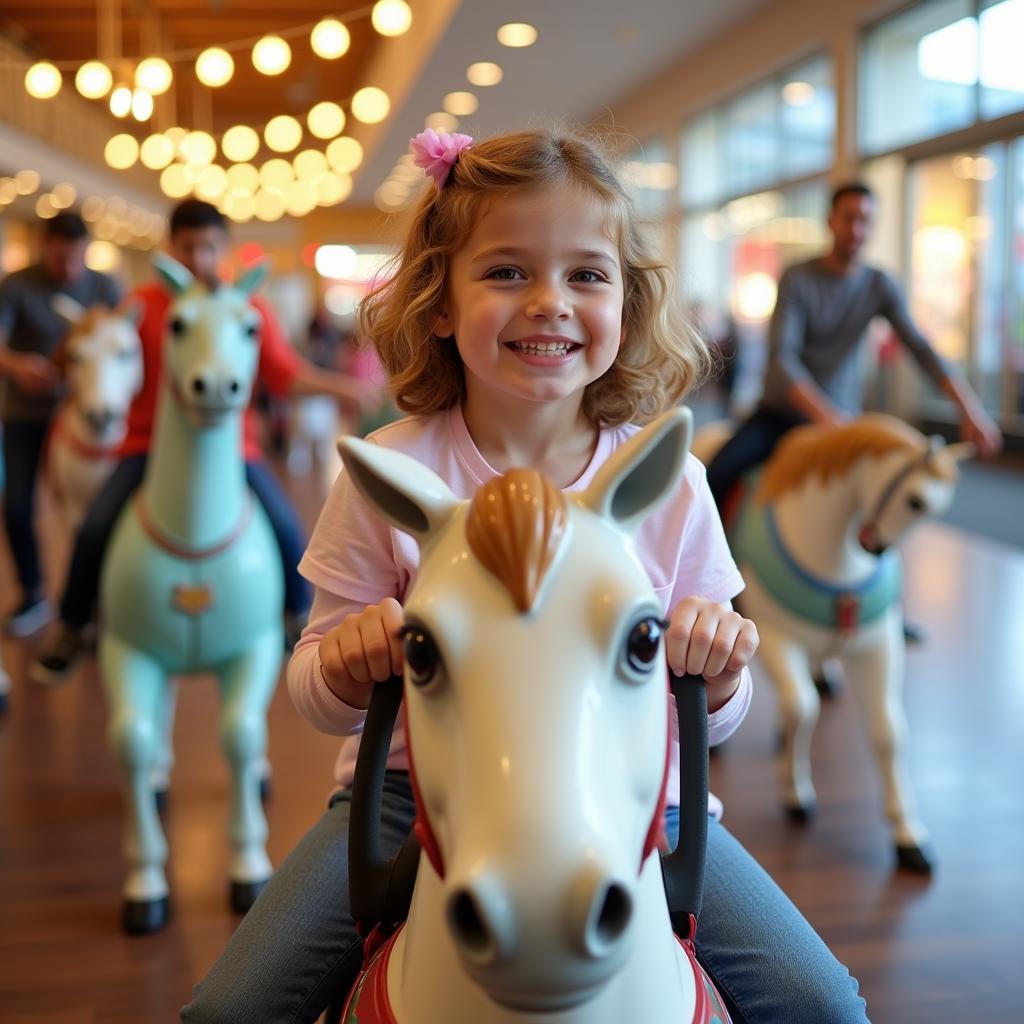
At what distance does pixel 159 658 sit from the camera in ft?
9.24

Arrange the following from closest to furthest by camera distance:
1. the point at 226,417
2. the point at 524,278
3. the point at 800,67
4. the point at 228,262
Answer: the point at 524,278 → the point at 226,417 → the point at 228,262 → the point at 800,67

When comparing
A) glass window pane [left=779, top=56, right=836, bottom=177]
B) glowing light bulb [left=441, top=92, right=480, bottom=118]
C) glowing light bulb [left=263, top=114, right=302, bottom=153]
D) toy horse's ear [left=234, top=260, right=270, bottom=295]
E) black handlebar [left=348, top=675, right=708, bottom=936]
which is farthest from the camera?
glowing light bulb [left=441, top=92, right=480, bottom=118]

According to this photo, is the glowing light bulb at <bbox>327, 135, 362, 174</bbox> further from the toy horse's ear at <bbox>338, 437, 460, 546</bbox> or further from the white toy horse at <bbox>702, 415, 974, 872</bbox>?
the toy horse's ear at <bbox>338, 437, 460, 546</bbox>

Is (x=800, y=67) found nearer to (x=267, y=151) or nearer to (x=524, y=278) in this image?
(x=524, y=278)

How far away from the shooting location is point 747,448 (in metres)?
3.88

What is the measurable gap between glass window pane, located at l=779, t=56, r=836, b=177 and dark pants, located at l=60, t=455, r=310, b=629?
7849 millimetres

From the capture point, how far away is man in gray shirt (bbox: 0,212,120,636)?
15.5 feet

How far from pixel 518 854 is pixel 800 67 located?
10585 millimetres

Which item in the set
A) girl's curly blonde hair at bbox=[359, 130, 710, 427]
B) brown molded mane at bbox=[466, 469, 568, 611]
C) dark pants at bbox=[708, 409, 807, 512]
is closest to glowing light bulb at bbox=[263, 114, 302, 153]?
dark pants at bbox=[708, 409, 807, 512]

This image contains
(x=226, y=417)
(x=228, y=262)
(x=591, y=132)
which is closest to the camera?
(x=591, y=132)

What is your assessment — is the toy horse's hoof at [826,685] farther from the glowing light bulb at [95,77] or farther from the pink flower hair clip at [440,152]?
the glowing light bulb at [95,77]

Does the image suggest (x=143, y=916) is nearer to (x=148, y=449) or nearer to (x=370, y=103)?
(x=148, y=449)

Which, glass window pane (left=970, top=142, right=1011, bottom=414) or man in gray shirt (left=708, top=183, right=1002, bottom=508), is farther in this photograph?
glass window pane (left=970, top=142, right=1011, bottom=414)

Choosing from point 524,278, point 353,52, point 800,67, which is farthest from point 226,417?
point 353,52
